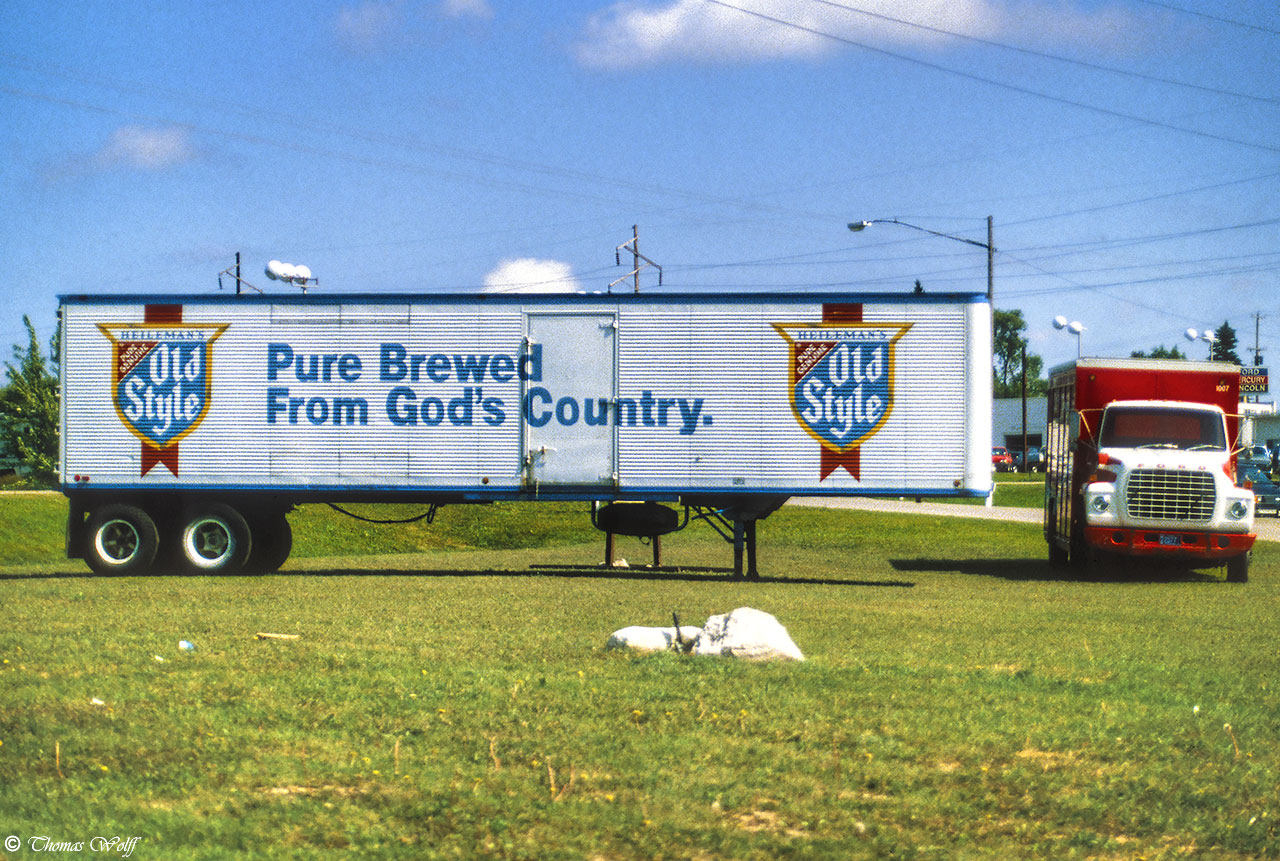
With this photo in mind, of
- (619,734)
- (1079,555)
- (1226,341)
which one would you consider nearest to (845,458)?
(1079,555)

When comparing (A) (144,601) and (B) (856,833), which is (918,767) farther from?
(A) (144,601)

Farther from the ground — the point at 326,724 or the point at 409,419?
the point at 409,419

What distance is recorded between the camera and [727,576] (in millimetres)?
20312

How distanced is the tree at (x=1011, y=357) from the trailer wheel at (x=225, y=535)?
148 m

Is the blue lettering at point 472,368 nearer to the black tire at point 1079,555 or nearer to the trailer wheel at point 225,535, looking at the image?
the trailer wheel at point 225,535

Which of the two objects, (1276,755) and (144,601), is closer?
(1276,755)

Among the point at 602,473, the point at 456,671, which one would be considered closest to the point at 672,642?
the point at 456,671

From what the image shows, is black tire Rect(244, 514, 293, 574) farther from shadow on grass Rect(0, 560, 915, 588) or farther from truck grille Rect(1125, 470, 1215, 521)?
truck grille Rect(1125, 470, 1215, 521)

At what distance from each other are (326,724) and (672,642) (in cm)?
324

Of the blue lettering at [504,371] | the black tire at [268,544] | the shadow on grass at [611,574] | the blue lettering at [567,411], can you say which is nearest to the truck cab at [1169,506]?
the shadow on grass at [611,574]

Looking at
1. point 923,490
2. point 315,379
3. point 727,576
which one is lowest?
point 727,576

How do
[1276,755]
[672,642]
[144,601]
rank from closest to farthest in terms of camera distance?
[1276,755]
[672,642]
[144,601]
